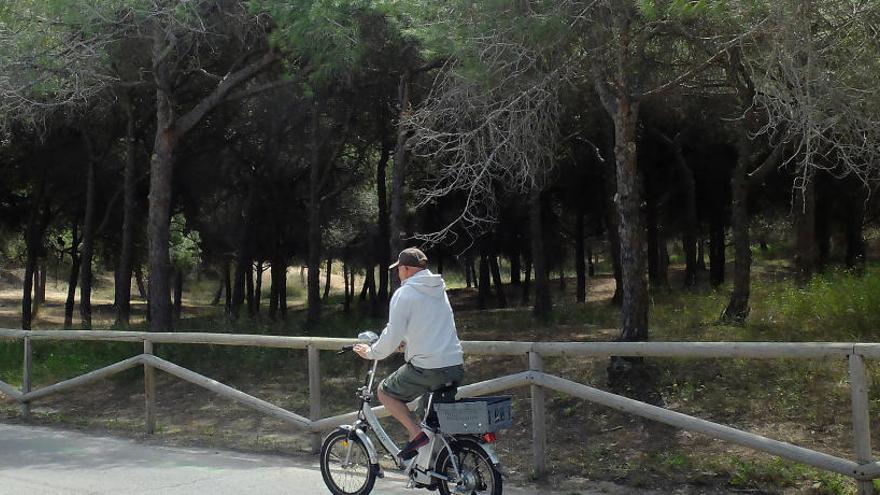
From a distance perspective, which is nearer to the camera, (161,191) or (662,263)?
(161,191)

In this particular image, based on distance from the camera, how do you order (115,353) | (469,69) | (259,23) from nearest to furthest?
1. (469,69)
2. (259,23)
3. (115,353)

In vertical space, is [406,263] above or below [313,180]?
below

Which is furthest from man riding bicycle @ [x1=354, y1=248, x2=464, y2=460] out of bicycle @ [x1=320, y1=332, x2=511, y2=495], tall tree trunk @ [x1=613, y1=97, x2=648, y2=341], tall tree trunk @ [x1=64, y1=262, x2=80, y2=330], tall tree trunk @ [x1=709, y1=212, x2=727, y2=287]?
tall tree trunk @ [x1=64, y1=262, x2=80, y2=330]

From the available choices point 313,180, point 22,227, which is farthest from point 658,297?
point 22,227

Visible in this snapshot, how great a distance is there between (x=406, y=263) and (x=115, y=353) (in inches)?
495

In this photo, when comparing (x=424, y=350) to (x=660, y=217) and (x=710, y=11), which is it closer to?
(x=710, y=11)

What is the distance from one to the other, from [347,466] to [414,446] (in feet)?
2.56

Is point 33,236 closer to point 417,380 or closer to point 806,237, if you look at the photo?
point 806,237

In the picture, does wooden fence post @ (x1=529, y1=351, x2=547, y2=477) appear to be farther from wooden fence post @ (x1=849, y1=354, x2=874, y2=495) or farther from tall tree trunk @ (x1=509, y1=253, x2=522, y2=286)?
tall tree trunk @ (x1=509, y1=253, x2=522, y2=286)

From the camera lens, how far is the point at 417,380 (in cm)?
670

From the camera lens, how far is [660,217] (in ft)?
96.7

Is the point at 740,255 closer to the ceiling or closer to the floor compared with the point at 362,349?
closer to the ceiling

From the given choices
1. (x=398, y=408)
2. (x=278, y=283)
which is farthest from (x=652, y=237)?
(x=398, y=408)

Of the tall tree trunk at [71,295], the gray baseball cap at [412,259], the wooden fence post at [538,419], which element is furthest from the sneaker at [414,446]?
the tall tree trunk at [71,295]
